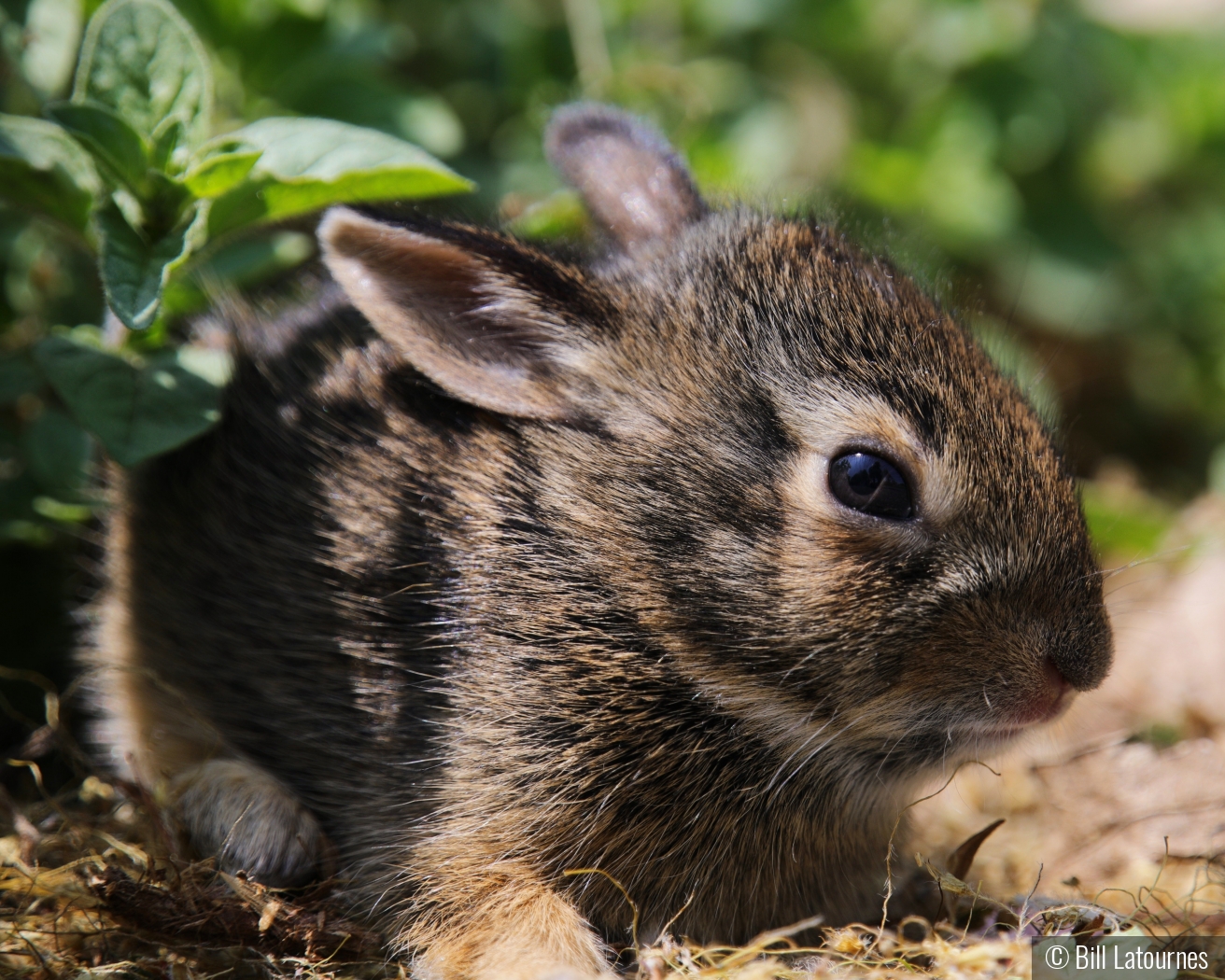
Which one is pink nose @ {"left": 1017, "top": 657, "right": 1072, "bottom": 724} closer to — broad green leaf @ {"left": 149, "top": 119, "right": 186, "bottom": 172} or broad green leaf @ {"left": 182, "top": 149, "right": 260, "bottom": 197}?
broad green leaf @ {"left": 182, "top": 149, "right": 260, "bottom": 197}

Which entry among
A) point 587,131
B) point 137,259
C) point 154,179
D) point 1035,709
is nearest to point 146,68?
point 154,179

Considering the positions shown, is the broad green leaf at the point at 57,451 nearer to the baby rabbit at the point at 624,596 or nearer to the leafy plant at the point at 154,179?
the leafy plant at the point at 154,179

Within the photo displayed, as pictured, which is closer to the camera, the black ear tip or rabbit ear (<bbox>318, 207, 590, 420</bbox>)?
rabbit ear (<bbox>318, 207, 590, 420</bbox>)

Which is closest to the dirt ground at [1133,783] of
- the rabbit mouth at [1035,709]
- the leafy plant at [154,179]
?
the rabbit mouth at [1035,709]

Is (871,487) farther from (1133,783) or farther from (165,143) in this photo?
(165,143)

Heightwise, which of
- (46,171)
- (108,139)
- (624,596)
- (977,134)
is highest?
(108,139)

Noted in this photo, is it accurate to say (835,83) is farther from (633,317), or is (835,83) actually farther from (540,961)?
(540,961)

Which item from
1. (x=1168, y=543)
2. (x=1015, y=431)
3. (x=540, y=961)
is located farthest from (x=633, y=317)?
(x=1168, y=543)

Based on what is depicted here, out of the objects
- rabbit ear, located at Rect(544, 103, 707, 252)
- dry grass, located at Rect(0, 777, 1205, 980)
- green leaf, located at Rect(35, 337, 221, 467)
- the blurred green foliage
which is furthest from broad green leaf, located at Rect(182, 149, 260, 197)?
dry grass, located at Rect(0, 777, 1205, 980)
